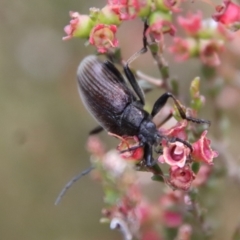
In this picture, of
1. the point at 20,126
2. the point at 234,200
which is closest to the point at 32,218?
the point at 20,126

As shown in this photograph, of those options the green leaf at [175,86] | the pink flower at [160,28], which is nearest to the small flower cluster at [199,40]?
the green leaf at [175,86]

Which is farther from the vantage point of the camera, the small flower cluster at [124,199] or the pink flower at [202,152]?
the small flower cluster at [124,199]

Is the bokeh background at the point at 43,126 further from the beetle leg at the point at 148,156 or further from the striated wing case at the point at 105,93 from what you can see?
the beetle leg at the point at 148,156

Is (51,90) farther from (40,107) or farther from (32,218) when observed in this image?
(32,218)

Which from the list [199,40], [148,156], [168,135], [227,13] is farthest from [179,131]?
[199,40]

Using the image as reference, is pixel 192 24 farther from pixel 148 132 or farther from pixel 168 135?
pixel 168 135

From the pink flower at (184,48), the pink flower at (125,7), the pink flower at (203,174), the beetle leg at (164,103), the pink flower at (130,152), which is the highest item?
the pink flower at (125,7)

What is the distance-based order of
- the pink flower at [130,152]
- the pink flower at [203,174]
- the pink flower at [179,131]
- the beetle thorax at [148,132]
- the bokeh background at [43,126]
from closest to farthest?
the pink flower at [179,131] → the pink flower at [130,152] → the beetle thorax at [148,132] → the pink flower at [203,174] → the bokeh background at [43,126]
